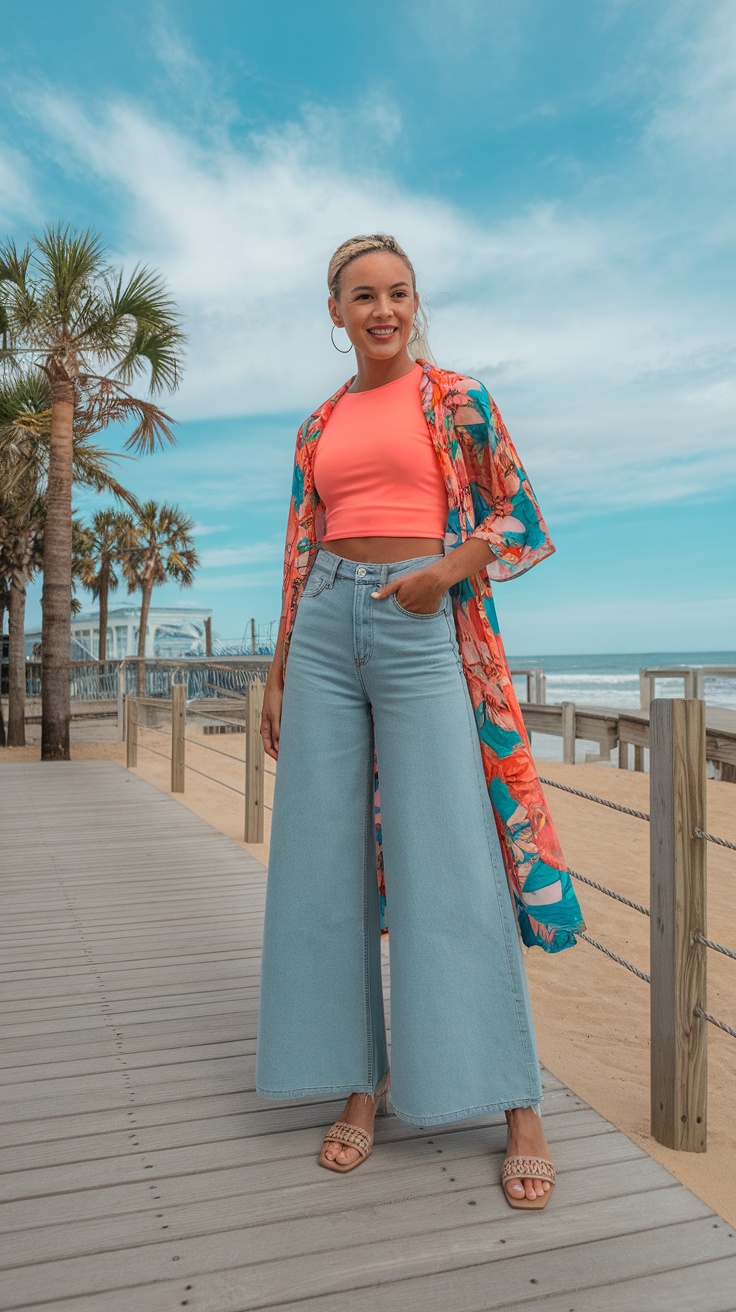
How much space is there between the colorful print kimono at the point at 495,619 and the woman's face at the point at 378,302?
0.10 meters

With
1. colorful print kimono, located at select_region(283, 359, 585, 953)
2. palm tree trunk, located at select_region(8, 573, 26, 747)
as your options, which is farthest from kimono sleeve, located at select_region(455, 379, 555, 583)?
palm tree trunk, located at select_region(8, 573, 26, 747)

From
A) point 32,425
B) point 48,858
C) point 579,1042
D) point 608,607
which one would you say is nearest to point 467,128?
point 32,425

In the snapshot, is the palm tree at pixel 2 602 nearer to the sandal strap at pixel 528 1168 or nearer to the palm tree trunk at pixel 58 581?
the palm tree trunk at pixel 58 581

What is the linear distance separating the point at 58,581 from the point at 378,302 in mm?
11288

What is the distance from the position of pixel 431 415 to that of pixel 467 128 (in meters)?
26.7

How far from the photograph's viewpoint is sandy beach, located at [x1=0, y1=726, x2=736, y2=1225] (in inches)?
89.2

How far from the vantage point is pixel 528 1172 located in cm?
179

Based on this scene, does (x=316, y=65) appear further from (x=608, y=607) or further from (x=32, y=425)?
(x=608, y=607)

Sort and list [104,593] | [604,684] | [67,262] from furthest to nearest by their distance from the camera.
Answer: [604,684] → [104,593] → [67,262]

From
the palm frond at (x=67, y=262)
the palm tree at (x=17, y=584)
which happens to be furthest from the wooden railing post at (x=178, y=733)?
the palm tree at (x=17, y=584)

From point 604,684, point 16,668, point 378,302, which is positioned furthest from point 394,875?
point 604,684

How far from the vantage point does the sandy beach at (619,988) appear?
227 centimetres

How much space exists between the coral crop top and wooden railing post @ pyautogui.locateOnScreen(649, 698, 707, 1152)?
0.60 metres

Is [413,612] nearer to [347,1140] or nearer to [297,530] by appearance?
[297,530]
